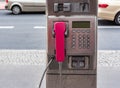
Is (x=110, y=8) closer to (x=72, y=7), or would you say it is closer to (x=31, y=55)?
(x=31, y=55)

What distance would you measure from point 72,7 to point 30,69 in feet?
12.5

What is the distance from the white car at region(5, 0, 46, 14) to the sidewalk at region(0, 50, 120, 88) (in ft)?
29.2

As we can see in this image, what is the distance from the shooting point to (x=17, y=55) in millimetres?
8266

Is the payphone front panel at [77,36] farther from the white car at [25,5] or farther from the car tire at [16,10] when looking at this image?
the car tire at [16,10]

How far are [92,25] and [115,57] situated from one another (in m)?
A: 4.61

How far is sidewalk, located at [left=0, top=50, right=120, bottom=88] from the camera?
629 cm

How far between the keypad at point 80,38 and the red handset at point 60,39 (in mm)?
111

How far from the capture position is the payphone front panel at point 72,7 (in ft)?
11.4

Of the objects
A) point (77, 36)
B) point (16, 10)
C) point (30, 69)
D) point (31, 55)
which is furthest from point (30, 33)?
point (77, 36)

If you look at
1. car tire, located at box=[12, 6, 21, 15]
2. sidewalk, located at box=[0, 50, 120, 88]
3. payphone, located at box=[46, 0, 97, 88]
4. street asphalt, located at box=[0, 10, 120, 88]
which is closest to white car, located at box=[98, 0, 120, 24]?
street asphalt, located at box=[0, 10, 120, 88]

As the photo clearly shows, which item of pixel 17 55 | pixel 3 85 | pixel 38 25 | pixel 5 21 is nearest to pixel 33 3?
pixel 5 21

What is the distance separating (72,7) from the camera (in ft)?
11.4

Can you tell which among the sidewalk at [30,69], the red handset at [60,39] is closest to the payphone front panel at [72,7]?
the red handset at [60,39]

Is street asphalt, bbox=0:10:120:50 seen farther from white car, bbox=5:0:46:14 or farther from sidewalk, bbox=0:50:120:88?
sidewalk, bbox=0:50:120:88
